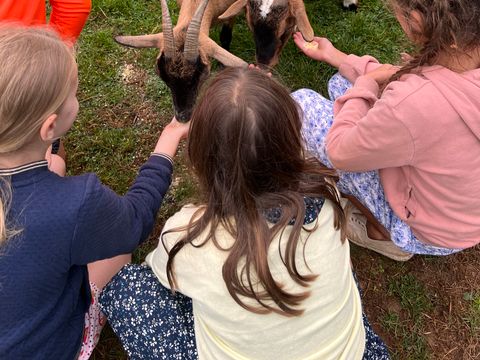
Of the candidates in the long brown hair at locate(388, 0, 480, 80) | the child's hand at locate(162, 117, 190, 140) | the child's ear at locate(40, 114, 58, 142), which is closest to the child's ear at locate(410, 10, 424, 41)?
the long brown hair at locate(388, 0, 480, 80)

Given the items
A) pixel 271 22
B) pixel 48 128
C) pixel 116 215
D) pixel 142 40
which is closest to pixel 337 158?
pixel 116 215

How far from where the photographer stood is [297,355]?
1.92 metres

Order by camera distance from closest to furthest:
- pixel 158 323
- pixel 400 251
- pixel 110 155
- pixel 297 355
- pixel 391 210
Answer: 1. pixel 297 355
2. pixel 158 323
3. pixel 391 210
4. pixel 400 251
5. pixel 110 155

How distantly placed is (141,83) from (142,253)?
1716 mm

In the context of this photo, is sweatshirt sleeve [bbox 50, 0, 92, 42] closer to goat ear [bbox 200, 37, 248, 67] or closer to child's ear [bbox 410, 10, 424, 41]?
goat ear [bbox 200, 37, 248, 67]

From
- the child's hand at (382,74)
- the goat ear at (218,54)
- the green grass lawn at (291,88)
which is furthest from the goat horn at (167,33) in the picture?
the child's hand at (382,74)

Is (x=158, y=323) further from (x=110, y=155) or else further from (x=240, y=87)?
(x=110, y=155)

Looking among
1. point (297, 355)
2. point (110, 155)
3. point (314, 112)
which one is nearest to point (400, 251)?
point (314, 112)

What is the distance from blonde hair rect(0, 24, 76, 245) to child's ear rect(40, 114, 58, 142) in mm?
17

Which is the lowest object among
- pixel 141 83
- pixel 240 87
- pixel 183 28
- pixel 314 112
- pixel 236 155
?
pixel 141 83

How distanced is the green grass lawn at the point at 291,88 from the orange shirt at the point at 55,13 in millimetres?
1028

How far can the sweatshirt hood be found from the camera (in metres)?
1.96

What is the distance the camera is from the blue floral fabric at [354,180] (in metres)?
2.71

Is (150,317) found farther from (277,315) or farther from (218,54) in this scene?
(218,54)
